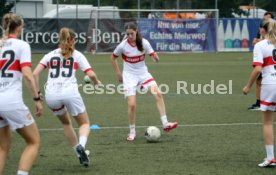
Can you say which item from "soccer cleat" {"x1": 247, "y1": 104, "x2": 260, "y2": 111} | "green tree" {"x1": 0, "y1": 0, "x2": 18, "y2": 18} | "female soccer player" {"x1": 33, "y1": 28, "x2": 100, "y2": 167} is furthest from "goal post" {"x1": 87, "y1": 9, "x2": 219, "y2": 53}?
"female soccer player" {"x1": 33, "y1": 28, "x2": 100, "y2": 167}

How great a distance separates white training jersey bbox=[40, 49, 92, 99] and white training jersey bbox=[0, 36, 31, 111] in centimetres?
145

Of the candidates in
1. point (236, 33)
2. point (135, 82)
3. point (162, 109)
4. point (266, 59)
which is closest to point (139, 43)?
point (135, 82)

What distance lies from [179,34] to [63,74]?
3189 cm

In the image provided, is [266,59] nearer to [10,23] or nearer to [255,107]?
[10,23]

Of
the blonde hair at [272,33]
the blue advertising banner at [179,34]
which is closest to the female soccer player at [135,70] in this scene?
the blonde hair at [272,33]

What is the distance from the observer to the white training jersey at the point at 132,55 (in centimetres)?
1188

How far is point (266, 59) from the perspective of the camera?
348 inches

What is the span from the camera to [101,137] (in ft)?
38.3

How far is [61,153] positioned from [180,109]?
6153 millimetres

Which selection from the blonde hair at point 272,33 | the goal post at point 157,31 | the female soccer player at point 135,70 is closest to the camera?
the blonde hair at point 272,33

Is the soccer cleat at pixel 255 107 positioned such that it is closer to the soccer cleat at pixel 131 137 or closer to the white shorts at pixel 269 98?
the soccer cleat at pixel 131 137

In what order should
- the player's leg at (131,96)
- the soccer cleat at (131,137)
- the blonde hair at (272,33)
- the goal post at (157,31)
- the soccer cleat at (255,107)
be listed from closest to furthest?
the blonde hair at (272,33) < the soccer cleat at (131,137) < the player's leg at (131,96) < the soccer cleat at (255,107) < the goal post at (157,31)

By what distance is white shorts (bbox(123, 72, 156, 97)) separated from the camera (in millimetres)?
11812

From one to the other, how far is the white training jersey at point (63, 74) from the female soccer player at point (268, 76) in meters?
2.27
